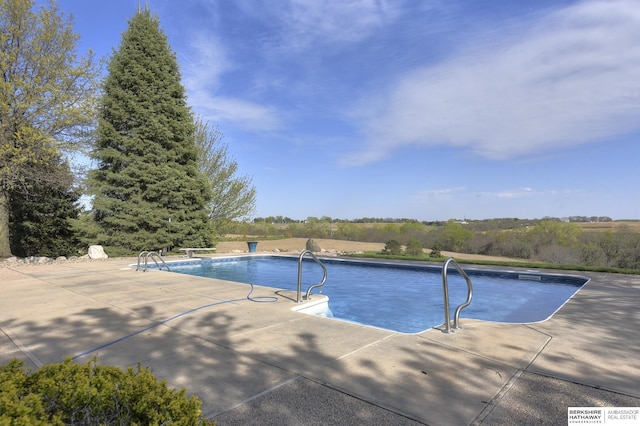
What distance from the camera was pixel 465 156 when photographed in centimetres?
2139

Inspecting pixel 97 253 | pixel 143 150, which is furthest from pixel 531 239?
pixel 97 253

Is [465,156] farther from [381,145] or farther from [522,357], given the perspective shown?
[522,357]

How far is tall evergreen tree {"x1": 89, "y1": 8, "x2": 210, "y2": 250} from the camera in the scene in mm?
13516

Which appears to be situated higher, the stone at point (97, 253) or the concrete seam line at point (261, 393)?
the stone at point (97, 253)

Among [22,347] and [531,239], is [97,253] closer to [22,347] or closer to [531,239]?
[22,347]

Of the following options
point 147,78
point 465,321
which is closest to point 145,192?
point 147,78

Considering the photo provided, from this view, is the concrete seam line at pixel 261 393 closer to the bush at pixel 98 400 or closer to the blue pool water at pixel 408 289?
the bush at pixel 98 400

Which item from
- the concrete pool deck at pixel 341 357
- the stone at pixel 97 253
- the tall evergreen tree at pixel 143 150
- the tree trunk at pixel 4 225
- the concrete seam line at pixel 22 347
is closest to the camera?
the concrete pool deck at pixel 341 357

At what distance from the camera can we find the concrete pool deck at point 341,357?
7.39ft

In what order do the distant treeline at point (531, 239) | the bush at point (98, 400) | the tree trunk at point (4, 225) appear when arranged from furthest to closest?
the distant treeline at point (531, 239) → the tree trunk at point (4, 225) → the bush at point (98, 400)

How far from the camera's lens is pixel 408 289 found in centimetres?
884

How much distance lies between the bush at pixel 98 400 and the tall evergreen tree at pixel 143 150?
13.3 m

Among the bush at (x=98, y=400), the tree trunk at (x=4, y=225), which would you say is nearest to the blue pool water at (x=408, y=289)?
the bush at (x=98, y=400)

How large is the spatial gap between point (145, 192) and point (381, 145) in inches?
534
